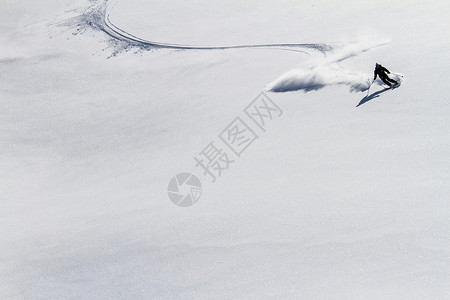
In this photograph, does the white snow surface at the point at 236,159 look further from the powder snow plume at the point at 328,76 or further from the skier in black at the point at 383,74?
the skier in black at the point at 383,74

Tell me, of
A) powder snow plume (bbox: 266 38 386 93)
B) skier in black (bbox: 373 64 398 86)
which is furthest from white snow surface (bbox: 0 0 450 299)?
skier in black (bbox: 373 64 398 86)

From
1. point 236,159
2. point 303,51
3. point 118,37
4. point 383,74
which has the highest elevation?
point 118,37

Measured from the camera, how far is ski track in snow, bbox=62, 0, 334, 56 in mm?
9453

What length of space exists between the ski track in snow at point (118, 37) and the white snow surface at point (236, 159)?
0.07 metres

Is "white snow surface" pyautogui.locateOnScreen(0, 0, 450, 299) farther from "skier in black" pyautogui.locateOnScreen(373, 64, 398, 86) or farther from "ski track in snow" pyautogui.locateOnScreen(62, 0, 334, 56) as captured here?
"skier in black" pyautogui.locateOnScreen(373, 64, 398, 86)

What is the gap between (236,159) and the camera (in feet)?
22.0

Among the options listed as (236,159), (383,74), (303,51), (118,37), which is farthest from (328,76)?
(118,37)

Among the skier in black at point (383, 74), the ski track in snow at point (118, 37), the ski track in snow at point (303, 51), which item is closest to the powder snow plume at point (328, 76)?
the ski track in snow at point (303, 51)

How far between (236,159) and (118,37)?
656 centimetres

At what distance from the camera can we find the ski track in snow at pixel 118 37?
9453mm

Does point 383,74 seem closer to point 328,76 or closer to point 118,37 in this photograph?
point 328,76

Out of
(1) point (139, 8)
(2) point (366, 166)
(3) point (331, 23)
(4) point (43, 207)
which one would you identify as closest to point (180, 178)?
(4) point (43, 207)

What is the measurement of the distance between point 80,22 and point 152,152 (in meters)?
7.02

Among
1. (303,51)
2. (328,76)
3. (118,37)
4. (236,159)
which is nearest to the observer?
(236,159)
